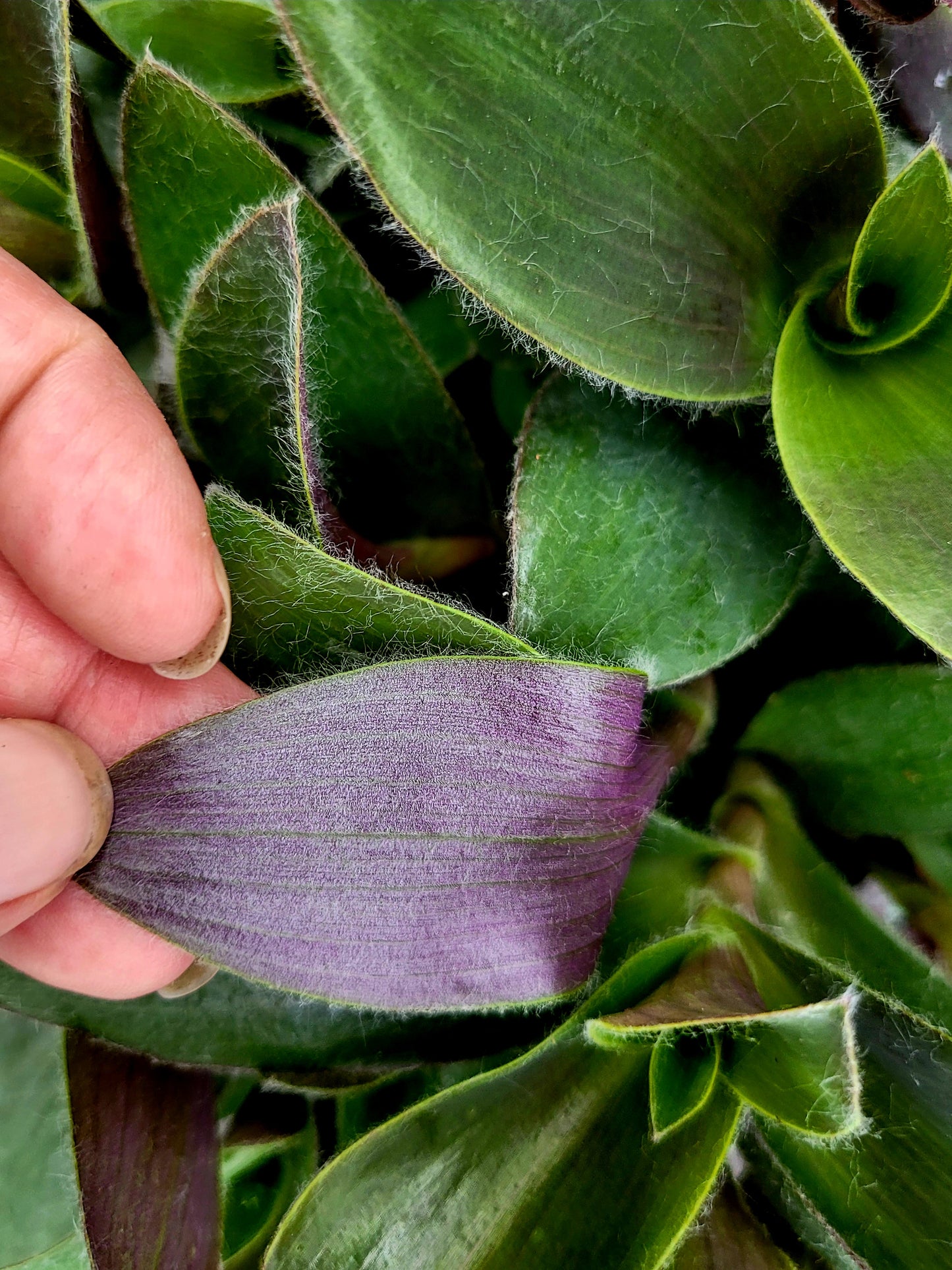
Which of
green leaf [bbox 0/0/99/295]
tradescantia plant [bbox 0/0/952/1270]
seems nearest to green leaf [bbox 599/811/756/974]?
tradescantia plant [bbox 0/0/952/1270]

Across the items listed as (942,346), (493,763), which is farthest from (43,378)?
(942,346)

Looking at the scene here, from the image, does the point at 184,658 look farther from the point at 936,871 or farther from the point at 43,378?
the point at 936,871

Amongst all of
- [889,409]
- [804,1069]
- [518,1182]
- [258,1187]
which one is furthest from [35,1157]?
[889,409]

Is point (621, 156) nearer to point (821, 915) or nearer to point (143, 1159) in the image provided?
point (821, 915)

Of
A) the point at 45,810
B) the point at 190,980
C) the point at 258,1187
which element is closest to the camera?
the point at 45,810

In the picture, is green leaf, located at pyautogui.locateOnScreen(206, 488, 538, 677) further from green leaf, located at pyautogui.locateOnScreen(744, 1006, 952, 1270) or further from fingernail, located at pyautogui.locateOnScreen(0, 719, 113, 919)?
green leaf, located at pyautogui.locateOnScreen(744, 1006, 952, 1270)

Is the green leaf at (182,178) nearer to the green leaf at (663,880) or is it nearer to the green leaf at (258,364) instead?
the green leaf at (258,364)
